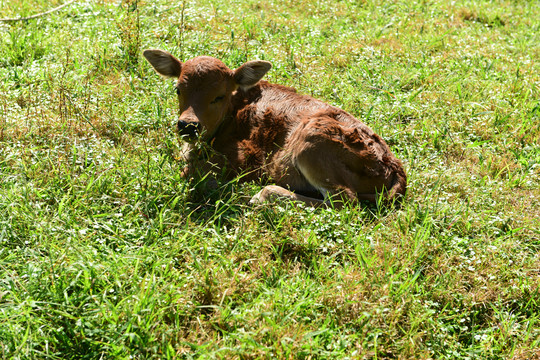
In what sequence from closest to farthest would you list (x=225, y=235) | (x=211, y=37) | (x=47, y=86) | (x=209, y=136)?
1. (x=225, y=235)
2. (x=209, y=136)
3. (x=47, y=86)
4. (x=211, y=37)

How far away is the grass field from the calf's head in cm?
45

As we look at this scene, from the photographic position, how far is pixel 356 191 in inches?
202

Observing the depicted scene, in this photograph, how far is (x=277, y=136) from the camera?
5.56m

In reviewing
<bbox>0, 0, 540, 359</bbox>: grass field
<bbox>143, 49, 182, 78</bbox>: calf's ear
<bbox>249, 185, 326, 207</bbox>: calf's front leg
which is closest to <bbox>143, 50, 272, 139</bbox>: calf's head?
<bbox>143, 49, 182, 78</bbox>: calf's ear

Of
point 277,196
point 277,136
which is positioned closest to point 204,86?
point 277,136

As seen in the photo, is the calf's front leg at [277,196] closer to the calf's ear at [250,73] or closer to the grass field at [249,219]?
the grass field at [249,219]

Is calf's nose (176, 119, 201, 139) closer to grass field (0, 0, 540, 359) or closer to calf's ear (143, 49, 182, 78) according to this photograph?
grass field (0, 0, 540, 359)

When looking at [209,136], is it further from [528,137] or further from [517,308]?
[528,137]

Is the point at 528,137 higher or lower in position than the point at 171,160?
higher

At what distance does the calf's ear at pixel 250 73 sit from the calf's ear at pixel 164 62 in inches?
23.5

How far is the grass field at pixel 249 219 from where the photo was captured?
3.66m

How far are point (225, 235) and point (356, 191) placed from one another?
4.32ft

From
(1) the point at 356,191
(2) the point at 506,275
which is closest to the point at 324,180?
(1) the point at 356,191

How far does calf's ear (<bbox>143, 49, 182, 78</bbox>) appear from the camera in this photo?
18.5 ft
